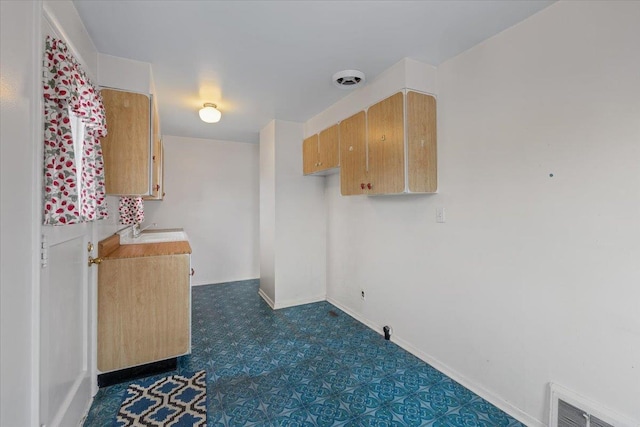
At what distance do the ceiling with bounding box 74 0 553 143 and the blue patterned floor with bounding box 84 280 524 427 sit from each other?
96.2 inches

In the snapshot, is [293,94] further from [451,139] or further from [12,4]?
[12,4]

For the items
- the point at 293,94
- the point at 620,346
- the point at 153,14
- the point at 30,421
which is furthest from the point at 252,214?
the point at 620,346

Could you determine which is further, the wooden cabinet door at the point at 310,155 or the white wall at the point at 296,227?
the white wall at the point at 296,227

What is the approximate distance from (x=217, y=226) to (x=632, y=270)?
15.5ft

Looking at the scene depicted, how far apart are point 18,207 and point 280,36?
167 centimetres

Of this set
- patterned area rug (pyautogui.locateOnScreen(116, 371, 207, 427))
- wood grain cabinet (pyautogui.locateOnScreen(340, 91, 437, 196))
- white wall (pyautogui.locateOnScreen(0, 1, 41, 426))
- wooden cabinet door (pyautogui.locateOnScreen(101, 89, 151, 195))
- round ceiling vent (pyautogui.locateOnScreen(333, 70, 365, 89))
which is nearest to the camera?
white wall (pyautogui.locateOnScreen(0, 1, 41, 426))

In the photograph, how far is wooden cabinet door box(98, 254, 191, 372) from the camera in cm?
206

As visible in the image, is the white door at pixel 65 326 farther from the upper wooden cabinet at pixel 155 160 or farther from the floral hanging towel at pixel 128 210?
the floral hanging towel at pixel 128 210

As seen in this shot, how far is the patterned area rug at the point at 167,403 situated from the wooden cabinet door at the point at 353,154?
205cm

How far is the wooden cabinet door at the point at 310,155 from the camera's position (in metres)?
3.50

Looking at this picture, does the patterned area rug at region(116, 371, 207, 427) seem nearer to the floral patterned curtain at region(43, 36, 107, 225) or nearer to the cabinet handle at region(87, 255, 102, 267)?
the cabinet handle at region(87, 255, 102, 267)

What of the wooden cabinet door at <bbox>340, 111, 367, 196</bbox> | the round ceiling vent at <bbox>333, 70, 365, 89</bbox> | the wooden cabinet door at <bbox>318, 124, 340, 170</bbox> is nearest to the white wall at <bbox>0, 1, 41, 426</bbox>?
the round ceiling vent at <bbox>333, 70, 365, 89</bbox>

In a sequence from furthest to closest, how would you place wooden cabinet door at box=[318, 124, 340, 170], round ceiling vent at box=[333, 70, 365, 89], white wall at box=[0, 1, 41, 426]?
1. wooden cabinet door at box=[318, 124, 340, 170]
2. round ceiling vent at box=[333, 70, 365, 89]
3. white wall at box=[0, 1, 41, 426]

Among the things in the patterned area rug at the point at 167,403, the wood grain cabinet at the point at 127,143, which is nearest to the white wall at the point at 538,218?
the patterned area rug at the point at 167,403
